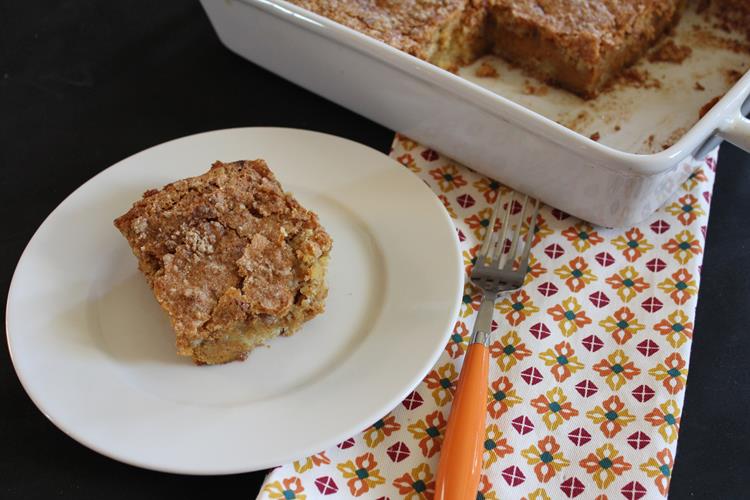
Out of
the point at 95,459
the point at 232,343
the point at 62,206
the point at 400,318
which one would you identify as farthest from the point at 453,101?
the point at 95,459

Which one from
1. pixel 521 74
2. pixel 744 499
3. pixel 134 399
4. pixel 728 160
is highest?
pixel 521 74

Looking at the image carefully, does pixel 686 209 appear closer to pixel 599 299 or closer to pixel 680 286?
pixel 680 286

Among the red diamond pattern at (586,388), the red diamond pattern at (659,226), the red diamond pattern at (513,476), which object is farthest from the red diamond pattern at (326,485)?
the red diamond pattern at (659,226)

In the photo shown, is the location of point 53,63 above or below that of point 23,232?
above

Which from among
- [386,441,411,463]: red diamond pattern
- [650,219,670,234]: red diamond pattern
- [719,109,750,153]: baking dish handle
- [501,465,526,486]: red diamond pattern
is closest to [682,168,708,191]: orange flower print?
[650,219,670,234]: red diamond pattern

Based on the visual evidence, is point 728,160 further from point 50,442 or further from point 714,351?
point 50,442

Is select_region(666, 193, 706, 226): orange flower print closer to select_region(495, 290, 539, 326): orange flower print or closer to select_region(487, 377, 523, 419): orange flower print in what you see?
select_region(495, 290, 539, 326): orange flower print

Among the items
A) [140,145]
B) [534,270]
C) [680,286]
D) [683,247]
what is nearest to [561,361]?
[534,270]
